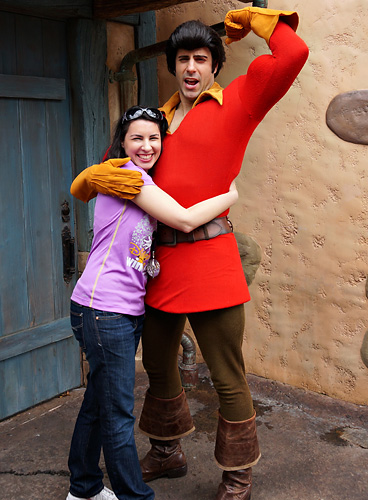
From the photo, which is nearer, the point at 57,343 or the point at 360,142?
the point at 360,142

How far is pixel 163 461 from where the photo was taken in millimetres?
2711

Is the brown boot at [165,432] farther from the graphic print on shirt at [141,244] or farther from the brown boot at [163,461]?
the graphic print on shirt at [141,244]

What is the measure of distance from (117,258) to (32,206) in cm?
128

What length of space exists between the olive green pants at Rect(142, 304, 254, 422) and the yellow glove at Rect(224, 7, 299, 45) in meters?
1.04

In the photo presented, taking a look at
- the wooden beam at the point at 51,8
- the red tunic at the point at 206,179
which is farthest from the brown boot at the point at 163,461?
the wooden beam at the point at 51,8

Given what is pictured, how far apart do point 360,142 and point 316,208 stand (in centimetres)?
A: 43

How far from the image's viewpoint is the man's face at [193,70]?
7.57 ft

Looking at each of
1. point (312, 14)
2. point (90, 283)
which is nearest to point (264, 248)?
point (312, 14)

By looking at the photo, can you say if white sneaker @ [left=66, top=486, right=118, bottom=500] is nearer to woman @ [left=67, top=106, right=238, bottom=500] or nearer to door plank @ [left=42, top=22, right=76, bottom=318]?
woman @ [left=67, top=106, right=238, bottom=500]

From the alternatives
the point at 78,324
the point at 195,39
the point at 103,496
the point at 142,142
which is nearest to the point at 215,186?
the point at 142,142

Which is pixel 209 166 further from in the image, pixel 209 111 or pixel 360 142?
pixel 360 142

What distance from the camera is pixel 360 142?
10.3 feet

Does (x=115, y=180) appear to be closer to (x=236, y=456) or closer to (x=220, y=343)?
(x=220, y=343)

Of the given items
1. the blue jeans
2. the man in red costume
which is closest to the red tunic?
the man in red costume
